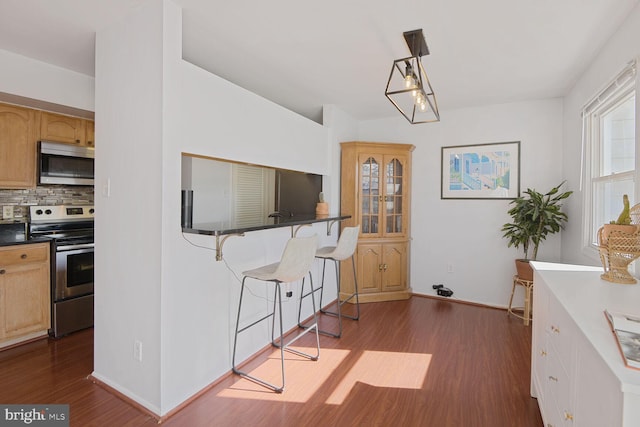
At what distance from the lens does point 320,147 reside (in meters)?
3.67

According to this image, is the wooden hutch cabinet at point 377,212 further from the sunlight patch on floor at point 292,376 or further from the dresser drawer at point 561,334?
the dresser drawer at point 561,334

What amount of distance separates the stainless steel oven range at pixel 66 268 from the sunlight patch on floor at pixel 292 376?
180 cm

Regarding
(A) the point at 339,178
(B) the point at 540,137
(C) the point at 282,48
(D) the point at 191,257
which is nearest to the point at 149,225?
(D) the point at 191,257

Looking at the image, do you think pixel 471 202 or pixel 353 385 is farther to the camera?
pixel 471 202

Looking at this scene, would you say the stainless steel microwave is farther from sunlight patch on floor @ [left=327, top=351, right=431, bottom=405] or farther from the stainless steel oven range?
sunlight patch on floor @ [left=327, top=351, right=431, bottom=405]

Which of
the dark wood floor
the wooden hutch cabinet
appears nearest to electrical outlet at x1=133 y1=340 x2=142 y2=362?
the dark wood floor

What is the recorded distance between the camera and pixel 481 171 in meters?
3.93

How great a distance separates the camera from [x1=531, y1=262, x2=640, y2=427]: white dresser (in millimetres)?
828

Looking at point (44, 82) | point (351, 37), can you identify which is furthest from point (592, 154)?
point (44, 82)

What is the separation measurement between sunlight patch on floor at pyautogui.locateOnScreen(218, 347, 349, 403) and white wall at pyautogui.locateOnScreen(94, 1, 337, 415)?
0.22m

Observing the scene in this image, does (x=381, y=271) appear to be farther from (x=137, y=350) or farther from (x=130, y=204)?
(x=130, y=204)

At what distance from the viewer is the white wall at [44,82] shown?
2436 millimetres

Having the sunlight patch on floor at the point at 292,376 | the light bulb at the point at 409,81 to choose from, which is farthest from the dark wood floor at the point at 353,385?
the light bulb at the point at 409,81

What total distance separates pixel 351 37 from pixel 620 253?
202cm
